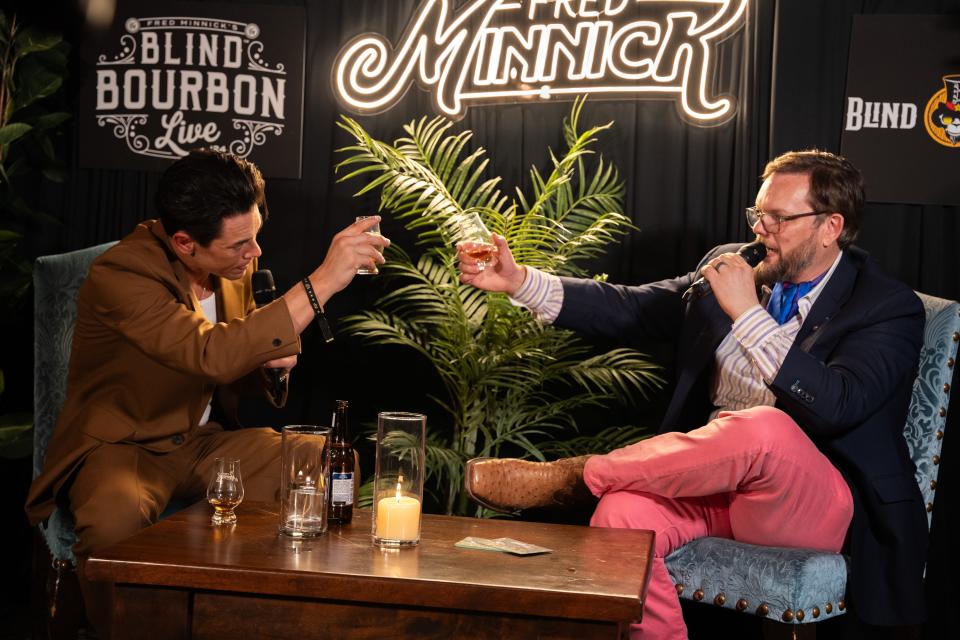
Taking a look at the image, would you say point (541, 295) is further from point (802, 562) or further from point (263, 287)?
point (802, 562)

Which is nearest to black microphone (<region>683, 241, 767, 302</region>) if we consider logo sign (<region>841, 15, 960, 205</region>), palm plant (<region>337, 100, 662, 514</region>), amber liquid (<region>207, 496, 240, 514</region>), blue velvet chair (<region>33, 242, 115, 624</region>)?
palm plant (<region>337, 100, 662, 514</region>)

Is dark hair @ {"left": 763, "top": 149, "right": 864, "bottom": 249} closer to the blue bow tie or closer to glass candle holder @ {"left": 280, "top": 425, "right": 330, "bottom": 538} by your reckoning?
the blue bow tie

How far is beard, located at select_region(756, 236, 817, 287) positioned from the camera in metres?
3.15

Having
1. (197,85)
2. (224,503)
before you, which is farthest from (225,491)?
(197,85)

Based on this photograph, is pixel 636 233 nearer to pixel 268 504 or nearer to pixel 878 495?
pixel 878 495

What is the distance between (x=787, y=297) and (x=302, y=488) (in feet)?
5.52

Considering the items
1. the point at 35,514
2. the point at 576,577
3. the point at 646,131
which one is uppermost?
the point at 646,131

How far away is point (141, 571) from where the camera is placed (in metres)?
1.97

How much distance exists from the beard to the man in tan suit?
118 cm

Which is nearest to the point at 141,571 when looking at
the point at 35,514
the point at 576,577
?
the point at 576,577

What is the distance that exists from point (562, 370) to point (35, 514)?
1.84 m

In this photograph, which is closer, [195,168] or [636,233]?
[195,168]

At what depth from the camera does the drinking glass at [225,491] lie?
2.29 metres

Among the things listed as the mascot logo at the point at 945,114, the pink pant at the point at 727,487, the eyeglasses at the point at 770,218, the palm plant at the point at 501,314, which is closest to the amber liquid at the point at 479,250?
the palm plant at the point at 501,314
